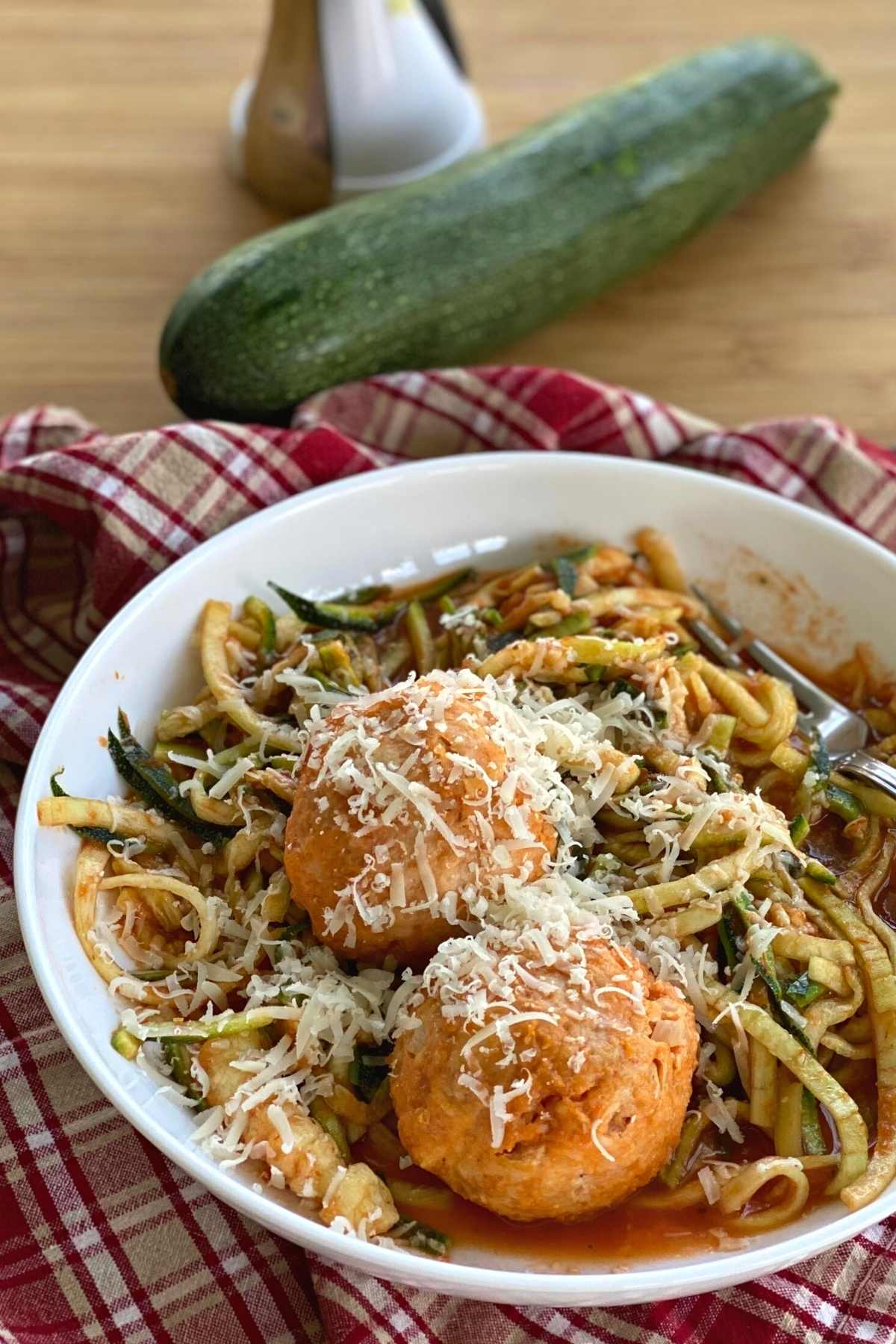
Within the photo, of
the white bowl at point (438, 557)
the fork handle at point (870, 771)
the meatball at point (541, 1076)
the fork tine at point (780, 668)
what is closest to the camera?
the meatball at point (541, 1076)

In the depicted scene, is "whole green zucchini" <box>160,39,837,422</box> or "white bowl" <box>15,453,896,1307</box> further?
"whole green zucchini" <box>160,39,837,422</box>

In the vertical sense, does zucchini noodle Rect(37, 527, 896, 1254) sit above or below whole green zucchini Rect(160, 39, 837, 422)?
below

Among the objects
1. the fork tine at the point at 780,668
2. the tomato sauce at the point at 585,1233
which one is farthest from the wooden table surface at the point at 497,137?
the tomato sauce at the point at 585,1233

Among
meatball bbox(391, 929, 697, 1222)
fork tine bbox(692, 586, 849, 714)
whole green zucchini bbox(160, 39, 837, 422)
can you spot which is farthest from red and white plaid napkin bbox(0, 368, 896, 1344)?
fork tine bbox(692, 586, 849, 714)

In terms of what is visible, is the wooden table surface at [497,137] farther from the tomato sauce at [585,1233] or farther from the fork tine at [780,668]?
the tomato sauce at [585,1233]

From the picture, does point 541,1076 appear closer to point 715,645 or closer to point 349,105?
point 715,645

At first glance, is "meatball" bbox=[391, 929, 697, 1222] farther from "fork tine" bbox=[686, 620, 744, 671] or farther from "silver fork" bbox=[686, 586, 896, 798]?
"fork tine" bbox=[686, 620, 744, 671]
